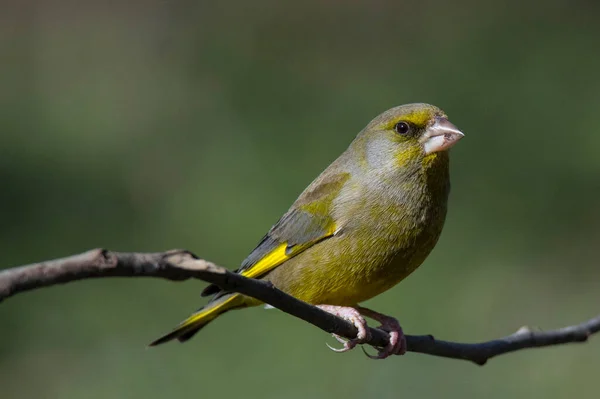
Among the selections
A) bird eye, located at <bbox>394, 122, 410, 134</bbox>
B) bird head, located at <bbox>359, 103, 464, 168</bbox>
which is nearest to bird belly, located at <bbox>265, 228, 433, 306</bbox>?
bird head, located at <bbox>359, 103, 464, 168</bbox>

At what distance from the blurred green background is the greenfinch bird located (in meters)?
1.57

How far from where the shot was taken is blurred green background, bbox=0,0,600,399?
5820mm

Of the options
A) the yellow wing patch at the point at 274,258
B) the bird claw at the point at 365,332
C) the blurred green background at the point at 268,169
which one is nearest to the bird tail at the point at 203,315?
the yellow wing patch at the point at 274,258

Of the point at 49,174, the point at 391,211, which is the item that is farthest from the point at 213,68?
the point at 391,211

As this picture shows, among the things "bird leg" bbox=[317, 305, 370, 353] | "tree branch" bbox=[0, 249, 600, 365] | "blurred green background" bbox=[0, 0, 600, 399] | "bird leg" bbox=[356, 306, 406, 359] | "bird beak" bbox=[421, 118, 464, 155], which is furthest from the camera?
"blurred green background" bbox=[0, 0, 600, 399]

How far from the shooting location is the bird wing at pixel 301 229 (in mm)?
3975

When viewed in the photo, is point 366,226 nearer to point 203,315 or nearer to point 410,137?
point 410,137

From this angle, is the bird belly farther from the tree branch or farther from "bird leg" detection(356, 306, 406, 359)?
the tree branch

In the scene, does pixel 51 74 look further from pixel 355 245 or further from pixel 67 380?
pixel 355 245

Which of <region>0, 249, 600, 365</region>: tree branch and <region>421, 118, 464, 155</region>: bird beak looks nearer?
<region>0, 249, 600, 365</region>: tree branch

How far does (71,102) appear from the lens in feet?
30.9

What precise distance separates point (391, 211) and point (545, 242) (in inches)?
141

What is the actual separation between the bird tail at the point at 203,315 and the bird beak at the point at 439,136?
3.22 feet

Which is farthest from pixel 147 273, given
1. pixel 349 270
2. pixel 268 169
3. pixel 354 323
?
pixel 268 169
